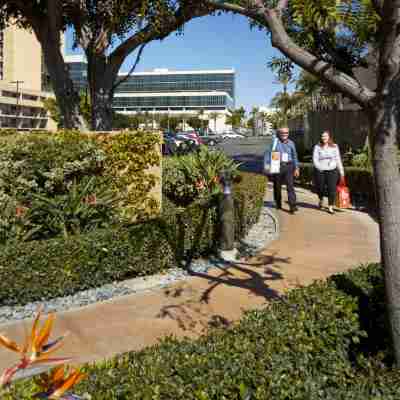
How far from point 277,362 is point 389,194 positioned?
1.13m

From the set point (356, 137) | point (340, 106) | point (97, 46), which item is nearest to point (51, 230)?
point (97, 46)

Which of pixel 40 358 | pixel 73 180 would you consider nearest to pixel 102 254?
pixel 73 180

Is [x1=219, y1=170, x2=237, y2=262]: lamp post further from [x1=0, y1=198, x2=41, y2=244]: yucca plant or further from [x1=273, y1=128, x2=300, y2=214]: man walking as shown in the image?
[x1=273, y1=128, x2=300, y2=214]: man walking

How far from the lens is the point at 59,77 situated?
1062 centimetres

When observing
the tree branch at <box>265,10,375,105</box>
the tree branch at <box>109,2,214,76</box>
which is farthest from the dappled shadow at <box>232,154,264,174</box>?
the tree branch at <box>265,10,375,105</box>

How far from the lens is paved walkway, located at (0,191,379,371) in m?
4.18

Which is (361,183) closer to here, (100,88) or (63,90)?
(100,88)

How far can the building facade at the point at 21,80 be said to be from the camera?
8650 cm

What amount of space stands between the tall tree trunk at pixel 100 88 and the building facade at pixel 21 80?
78.1 m

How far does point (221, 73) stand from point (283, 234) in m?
162

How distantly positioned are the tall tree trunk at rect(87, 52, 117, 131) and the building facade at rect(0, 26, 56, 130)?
256ft

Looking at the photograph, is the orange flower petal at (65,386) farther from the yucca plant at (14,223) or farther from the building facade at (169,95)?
the building facade at (169,95)

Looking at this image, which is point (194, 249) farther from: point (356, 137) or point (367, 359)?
point (356, 137)

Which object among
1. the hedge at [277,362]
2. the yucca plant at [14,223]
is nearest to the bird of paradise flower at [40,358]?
Answer: the hedge at [277,362]
